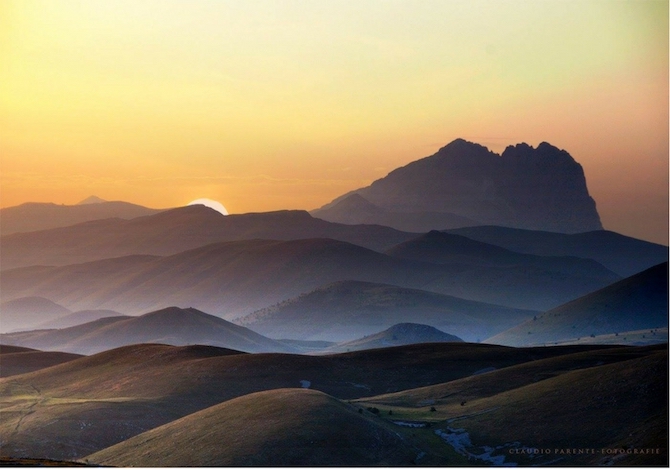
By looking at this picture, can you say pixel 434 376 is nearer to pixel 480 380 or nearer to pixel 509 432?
pixel 480 380

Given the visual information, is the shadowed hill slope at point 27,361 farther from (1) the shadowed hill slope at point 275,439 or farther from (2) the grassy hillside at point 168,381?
(1) the shadowed hill slope at point 275,439

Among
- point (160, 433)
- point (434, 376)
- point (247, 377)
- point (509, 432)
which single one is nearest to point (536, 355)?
point (434, 376)

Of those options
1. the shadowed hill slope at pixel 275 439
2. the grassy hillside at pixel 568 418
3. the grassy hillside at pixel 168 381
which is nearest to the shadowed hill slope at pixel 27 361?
the grassy hillside at pixel 168 381

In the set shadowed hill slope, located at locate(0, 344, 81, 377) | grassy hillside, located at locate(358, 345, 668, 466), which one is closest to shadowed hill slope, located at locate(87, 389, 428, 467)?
grassy hillside, located at locate(358, 345, 668, 466)

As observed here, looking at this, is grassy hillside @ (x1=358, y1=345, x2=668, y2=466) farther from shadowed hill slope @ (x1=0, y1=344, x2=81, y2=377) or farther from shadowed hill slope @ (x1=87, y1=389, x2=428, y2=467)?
shadowed hill slope @ (x1=0, y1=344, x2=81, y2=377)

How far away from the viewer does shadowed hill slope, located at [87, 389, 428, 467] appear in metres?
52.7

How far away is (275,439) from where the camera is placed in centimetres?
5503

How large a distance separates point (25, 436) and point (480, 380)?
4339cm

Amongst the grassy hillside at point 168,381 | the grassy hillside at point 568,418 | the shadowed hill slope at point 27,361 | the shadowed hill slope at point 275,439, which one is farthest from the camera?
the shadowed hill slope at point 27,361

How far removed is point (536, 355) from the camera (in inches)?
4267

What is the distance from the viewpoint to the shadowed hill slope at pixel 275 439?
5266 cm

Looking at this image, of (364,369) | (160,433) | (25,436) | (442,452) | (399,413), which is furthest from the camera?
(364,369)

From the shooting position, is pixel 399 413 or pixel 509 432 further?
pixel 399 413

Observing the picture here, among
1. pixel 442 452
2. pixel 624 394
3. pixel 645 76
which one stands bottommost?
pixel 442 452
